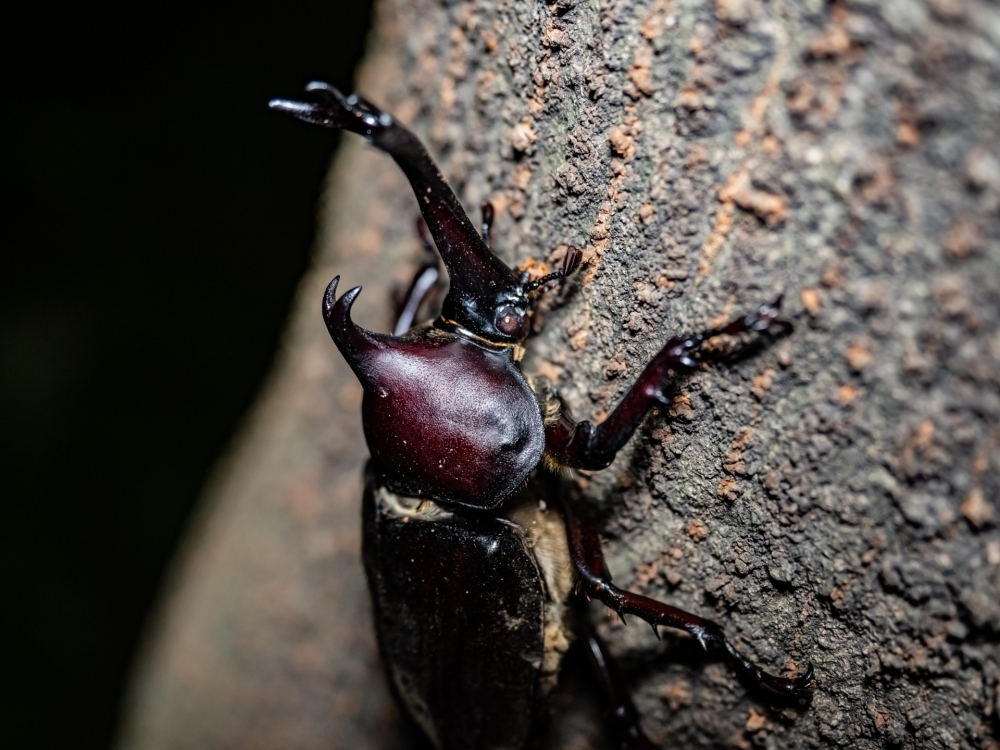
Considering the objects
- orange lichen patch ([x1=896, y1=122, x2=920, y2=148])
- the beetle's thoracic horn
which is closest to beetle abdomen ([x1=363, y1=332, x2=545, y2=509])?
the beetle's thoracic horn

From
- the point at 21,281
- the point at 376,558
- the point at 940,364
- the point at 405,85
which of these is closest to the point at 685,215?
the point at 940,364

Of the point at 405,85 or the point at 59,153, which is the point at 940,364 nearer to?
the point at 405,85

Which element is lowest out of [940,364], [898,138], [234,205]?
[234,205]

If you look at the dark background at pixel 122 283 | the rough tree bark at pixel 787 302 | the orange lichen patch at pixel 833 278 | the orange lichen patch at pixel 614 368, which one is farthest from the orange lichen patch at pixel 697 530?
the dark background at pixel 122 283

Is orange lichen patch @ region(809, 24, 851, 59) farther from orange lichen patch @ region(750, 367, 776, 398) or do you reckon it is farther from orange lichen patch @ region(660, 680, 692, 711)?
orange lichen patch @ region(660, 680, 692, 711)

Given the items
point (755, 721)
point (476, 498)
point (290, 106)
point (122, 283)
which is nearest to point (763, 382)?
point (476, 498)

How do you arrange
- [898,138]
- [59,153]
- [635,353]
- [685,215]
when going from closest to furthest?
[898,138], [685,215], [635,353], [59,153]

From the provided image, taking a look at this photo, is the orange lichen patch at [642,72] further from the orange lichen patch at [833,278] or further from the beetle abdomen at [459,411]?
the beetle abdomen at [459,411]
